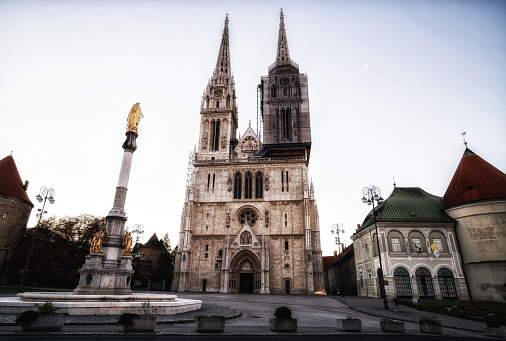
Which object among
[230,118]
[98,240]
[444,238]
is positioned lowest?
[98,240]

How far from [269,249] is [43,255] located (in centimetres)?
2612

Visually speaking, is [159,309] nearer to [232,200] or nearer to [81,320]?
[81,320]

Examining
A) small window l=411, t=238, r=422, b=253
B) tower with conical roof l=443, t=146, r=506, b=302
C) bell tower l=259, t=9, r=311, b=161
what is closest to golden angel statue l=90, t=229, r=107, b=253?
small window l=411, t=238, r=422, b=253

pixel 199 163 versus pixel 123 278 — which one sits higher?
pixel 199 163

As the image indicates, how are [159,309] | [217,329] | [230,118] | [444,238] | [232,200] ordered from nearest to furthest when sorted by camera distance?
[217,329] < [159,309] < [444,238] < [232,200] < [230,118]

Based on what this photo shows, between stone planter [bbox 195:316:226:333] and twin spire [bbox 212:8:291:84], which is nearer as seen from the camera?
stone planter [bbox 195:316:226:333]

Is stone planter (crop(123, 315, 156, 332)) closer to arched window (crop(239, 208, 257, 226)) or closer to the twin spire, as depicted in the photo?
arched window (crop(239, 208, 257, 226))

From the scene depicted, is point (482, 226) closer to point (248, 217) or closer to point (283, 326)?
point (248, 217)

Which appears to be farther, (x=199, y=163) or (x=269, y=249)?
(x=199, y=163)

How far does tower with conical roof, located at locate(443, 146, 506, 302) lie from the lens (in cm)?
2455

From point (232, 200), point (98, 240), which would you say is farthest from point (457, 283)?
point (98, 240)

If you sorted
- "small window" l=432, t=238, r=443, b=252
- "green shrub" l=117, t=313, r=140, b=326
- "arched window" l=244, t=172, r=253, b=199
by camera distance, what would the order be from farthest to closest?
"arched window" l=244, t=172, r=253, b=199 → "small window" l=432, t=238, r=443, b=252 → "green shrub" l=117, t=313, r=140, b=326

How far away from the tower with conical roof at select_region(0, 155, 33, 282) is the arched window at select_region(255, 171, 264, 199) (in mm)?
29679

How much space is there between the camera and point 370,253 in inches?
1185
